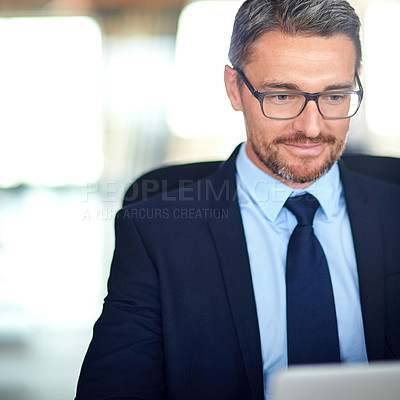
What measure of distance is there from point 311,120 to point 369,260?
0.40 m

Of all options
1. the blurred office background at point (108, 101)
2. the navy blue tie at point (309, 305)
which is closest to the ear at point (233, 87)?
the navy blue tie at point (309, 305)

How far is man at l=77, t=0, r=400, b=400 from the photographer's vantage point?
130 cm

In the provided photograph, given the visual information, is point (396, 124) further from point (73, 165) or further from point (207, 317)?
point (207, 317)

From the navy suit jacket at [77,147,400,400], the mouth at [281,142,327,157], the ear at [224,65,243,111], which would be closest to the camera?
the navy suit jacket at [77,147,400,400]

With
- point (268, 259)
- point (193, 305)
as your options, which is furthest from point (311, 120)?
point (193, 305)

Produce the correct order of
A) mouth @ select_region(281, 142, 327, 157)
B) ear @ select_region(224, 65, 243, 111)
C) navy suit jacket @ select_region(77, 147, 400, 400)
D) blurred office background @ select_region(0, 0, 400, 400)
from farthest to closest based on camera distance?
blurred office background @ select_region(0, 0, 400, 400) < ear @ select_region(224, 65, 243, 111) < mouth @ select_region(281, 142, 327, 157) < navy suit jacket @ select_region(77, 147, 400, 400)

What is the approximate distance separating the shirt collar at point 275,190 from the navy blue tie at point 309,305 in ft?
0.36

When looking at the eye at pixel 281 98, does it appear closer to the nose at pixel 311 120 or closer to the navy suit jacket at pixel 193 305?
the nose at pixel 311 120

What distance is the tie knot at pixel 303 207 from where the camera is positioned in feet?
4.55

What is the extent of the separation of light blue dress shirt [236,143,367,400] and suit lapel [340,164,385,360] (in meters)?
0.03

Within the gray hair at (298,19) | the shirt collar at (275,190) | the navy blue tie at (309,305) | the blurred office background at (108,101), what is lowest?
the navy blue tie at (309,305)

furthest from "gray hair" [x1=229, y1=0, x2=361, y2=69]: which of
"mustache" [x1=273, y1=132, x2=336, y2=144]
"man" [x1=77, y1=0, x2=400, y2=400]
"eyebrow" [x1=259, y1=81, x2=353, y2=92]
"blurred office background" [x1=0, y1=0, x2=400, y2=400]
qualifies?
"blurred office background" [x1=0, y1=0, x2=400, y2=400]

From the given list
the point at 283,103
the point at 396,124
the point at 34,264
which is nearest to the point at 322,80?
the point at 283,103

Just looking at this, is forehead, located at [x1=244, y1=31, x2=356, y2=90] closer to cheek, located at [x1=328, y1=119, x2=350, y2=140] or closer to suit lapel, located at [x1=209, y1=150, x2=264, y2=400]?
cheek, located at [x1=328, y1=119, x2=350, y2=140]
